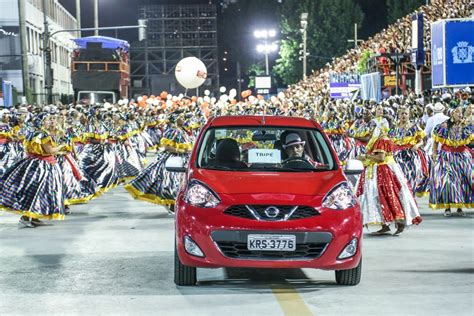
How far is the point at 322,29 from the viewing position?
272 feet

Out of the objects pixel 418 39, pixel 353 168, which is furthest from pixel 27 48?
pixel 353 168

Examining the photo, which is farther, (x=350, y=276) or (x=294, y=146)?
(x=294, y=146)

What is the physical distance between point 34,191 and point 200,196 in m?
6.50

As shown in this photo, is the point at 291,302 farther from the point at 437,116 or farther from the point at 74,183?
the point at 437,116

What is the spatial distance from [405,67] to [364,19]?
167 feet

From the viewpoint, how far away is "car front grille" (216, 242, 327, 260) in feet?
29.3

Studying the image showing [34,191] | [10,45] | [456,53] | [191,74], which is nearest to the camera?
[34,191]

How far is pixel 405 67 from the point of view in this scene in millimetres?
39312

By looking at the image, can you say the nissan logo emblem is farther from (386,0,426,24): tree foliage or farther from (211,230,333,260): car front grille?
(386,0,426,24): tree foliage

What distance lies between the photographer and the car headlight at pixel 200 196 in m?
9.02

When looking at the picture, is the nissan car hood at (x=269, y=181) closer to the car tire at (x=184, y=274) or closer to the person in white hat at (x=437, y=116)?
the car tire at (x=184, y=274)

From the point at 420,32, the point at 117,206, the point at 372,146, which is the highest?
the point at 420,32

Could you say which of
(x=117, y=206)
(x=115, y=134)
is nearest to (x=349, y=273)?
(x=117, y=206)

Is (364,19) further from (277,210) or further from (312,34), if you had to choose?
(277,210)
